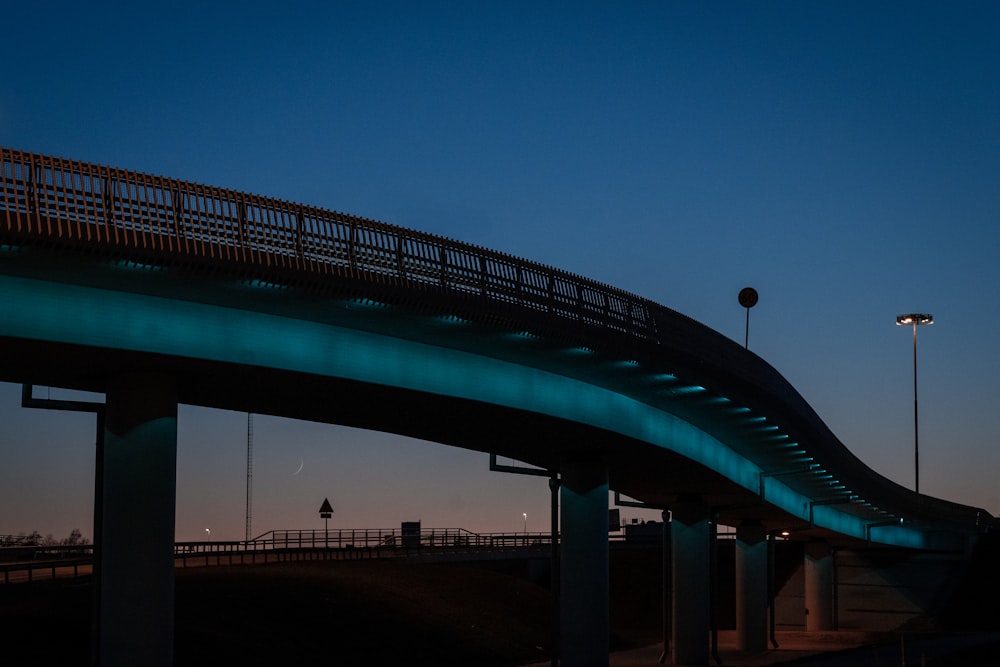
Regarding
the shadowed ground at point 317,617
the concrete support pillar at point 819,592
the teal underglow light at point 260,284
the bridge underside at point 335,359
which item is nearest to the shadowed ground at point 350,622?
the shadowed ground at point 317,617

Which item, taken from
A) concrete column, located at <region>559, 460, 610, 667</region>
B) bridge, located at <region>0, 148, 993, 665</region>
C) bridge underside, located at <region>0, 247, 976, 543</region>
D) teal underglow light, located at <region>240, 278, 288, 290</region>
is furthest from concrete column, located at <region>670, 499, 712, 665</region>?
teal underglow light, located at <region>240, 278, 288, 290</region>

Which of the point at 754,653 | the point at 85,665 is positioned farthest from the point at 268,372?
the point at 754,653

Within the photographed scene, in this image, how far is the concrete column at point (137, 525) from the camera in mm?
23047

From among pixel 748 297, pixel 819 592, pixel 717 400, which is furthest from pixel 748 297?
pixel 819 592

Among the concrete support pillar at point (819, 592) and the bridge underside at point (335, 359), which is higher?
the bridge underside at point (335, 359)

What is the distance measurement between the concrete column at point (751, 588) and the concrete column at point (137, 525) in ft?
136

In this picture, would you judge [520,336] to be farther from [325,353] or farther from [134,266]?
[134,266]

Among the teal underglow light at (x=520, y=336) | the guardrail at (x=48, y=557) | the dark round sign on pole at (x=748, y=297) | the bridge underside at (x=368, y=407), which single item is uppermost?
the dark round sign on pole at (x=748, y=297)

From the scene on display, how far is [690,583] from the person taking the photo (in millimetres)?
49406

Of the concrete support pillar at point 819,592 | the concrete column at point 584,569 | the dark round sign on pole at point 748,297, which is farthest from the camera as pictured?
the concrete support pillar at point 819,592

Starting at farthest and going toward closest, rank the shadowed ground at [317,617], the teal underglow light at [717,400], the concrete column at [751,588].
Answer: the concrete column at [751,588], the teal underglow light at [717,400], the shadowed ground at [317,617]

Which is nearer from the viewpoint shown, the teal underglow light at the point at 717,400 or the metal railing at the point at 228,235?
the metal railing at the point at 228,235

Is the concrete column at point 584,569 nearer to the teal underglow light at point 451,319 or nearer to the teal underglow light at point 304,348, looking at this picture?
the teal underglow light at point 304,348

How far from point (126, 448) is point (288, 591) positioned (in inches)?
998
